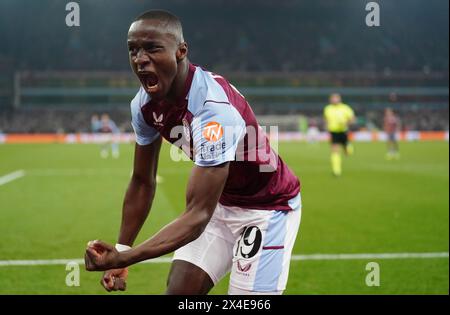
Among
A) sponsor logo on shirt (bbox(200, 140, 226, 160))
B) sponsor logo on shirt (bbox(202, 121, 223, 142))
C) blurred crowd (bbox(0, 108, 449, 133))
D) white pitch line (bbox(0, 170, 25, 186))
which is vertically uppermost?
blurred crowd (bbox(0, 108, 449, 133))

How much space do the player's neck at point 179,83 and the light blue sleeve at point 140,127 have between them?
1.05ft

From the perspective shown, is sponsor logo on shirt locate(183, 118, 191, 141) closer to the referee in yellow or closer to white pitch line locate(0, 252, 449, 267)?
white pitch line locate(0, 252, 449, 267)

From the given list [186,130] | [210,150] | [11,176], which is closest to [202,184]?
[210,150]

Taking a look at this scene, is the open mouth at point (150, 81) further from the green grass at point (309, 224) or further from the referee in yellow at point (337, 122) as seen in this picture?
the referee in yellow at point (337, 122)

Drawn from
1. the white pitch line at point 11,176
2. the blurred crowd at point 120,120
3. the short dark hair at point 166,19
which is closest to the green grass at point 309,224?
the white pitch line at point 11,176

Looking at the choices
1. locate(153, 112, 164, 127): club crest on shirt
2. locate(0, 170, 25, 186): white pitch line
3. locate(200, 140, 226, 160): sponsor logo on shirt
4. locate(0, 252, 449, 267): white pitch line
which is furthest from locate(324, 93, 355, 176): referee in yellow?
locate(200, 140, 226, 160): sponsor logo on shirt

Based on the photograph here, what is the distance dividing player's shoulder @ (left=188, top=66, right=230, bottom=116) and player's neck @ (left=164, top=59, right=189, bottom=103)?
0.05 meters

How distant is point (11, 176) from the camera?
51.4 ft

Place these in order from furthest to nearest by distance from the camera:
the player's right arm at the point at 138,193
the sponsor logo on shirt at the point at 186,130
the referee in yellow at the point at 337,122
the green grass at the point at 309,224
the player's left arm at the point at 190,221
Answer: the referee in yellow at the point at 337,122 < the green grass at the point at 309,224 < the player's right arm at the point at 138,193 < the sponsor logo on shirt at the point at 186,130 < the player's left arm at the point at 190,221

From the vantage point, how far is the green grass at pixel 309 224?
5.51 m

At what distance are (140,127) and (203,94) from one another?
58 centimetres

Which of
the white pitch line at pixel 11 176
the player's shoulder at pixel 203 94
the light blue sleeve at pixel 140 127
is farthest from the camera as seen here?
the white pitch line at pixel 11 176

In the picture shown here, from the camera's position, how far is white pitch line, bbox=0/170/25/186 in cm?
1442
